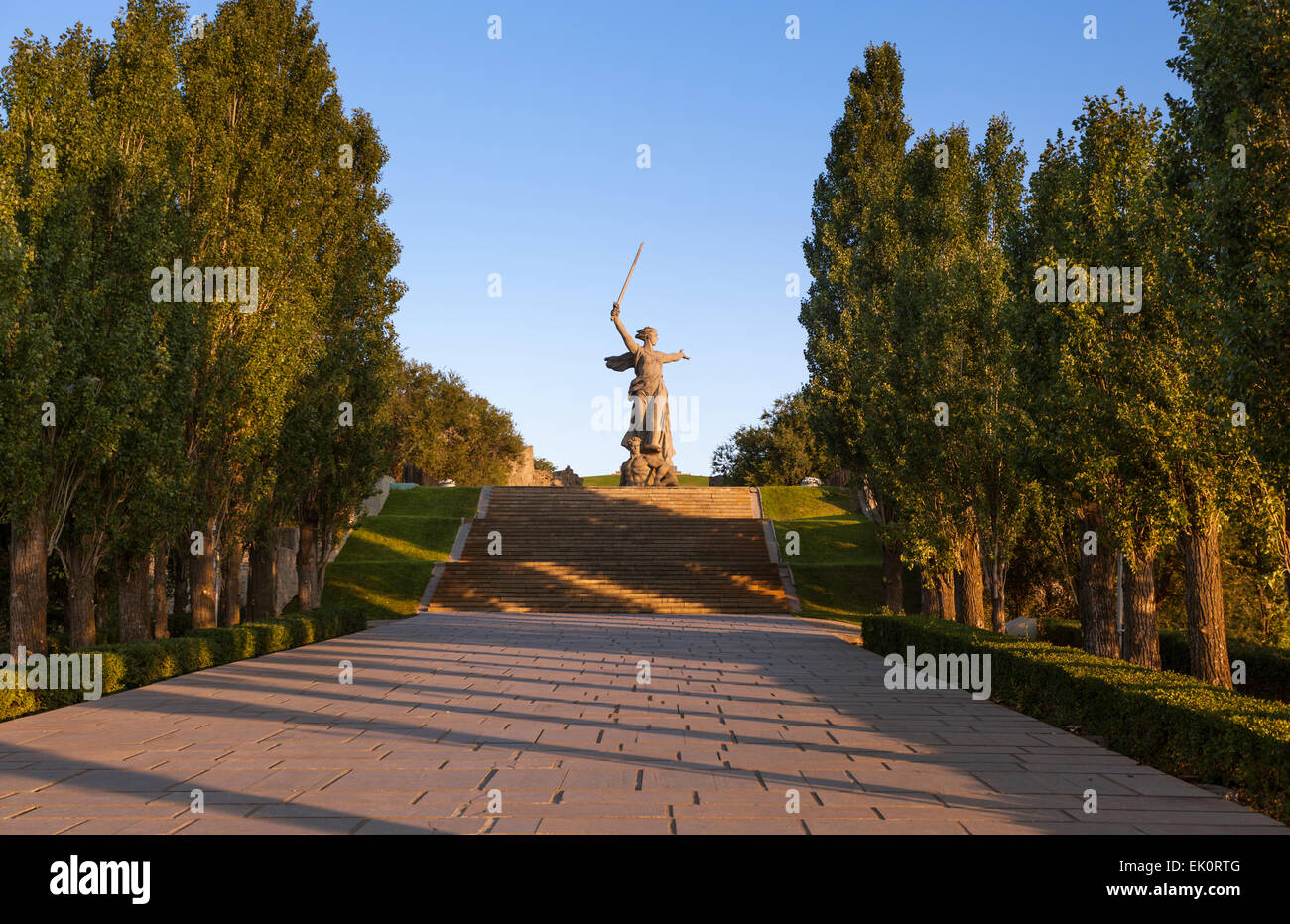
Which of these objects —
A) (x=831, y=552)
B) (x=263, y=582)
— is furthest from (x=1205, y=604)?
(x=831, y=552)

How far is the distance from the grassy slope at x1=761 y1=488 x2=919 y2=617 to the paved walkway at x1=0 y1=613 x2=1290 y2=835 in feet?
53.0

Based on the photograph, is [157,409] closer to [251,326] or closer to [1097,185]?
[251,326]

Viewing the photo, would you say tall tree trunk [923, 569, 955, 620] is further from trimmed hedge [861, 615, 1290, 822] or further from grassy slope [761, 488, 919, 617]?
trimmed hedge [861, 615, 1290, 822]

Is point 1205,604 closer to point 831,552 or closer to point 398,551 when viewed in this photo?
point 831,552

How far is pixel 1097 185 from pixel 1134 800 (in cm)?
1116

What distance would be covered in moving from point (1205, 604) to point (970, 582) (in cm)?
695

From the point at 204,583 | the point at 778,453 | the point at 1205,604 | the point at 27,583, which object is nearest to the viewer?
the point at 27,583

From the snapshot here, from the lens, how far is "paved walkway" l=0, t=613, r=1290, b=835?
684cm

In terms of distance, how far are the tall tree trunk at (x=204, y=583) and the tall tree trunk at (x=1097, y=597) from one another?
1654cm

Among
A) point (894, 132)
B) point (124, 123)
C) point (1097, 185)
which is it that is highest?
point (894, 132)

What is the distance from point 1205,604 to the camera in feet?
46.0
